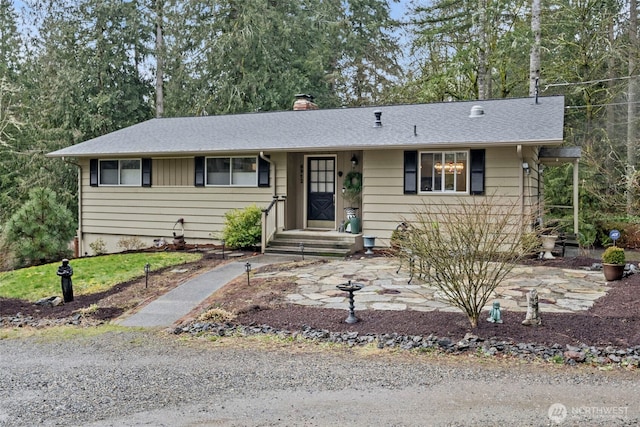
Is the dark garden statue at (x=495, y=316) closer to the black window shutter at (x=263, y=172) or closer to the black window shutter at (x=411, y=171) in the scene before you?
the black window shutter at (x=411, y=171)

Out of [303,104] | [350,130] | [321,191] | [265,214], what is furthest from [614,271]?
[303,104]

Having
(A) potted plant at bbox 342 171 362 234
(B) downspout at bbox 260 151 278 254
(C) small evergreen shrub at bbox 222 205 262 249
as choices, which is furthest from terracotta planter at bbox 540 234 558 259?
(C) small evergreen shrub at bbox 222 205 262 249

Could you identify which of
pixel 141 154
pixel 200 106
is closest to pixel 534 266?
pixel 141 154

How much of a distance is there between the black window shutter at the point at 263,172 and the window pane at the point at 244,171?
19 cm

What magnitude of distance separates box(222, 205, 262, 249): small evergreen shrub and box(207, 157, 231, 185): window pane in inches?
49.1

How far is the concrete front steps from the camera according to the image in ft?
37.7

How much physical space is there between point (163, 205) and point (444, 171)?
7.45m

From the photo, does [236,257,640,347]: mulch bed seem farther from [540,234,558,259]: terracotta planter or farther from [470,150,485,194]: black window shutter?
[470,150,485,194]: black window shutter

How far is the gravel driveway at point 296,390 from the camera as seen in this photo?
3.71m

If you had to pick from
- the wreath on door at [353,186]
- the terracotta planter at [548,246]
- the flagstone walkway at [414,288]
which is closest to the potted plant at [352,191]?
the wreath on door at [353,186]

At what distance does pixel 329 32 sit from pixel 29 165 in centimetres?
1377

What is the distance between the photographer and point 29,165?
20.4 meters

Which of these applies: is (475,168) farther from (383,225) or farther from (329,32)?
(329,32)

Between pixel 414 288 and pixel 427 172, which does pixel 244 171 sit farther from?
pixel 414 288
